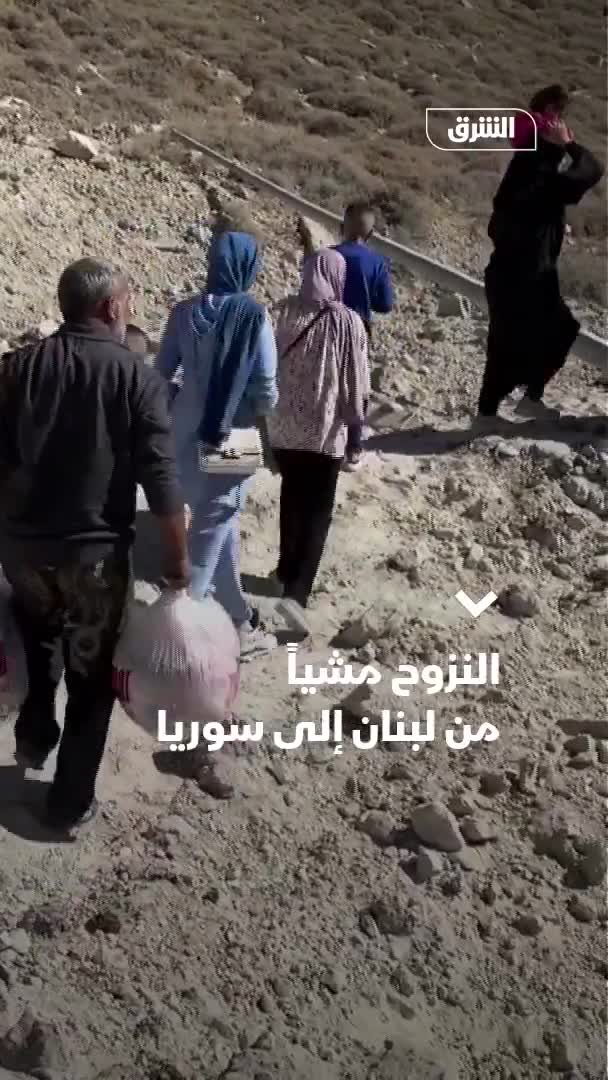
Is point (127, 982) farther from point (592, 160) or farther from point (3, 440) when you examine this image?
point (592, 160)

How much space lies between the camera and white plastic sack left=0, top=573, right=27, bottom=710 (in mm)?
3246

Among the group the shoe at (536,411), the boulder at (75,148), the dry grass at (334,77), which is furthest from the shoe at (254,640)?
the dry grass at (334,77)

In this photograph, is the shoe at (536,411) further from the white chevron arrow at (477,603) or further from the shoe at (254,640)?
the shoe at (254,640)

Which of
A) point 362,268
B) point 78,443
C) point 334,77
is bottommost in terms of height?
point 334,77

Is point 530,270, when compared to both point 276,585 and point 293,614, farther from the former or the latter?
point 293,614

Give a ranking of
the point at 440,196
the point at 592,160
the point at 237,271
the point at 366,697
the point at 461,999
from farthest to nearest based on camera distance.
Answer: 1. the point at 440,196
2. the point at 592,160
3. the point at 366,697
4. the point at 237,271
5. the point at 461,999

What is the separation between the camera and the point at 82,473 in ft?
9.83

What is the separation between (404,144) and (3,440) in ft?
42.6

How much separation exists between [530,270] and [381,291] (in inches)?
49.5

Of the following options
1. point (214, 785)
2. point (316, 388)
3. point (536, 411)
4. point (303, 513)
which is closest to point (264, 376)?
point (316, 388)

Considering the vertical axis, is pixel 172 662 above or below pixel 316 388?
below

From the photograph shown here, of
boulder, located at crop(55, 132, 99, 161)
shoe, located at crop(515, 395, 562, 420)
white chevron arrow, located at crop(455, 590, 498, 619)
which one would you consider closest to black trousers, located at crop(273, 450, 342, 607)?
white chevron arrow, located at crop(455, 590, 498, 619)

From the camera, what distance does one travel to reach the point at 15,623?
328cm

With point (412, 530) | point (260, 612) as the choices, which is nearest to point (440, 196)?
point (412, 530)
